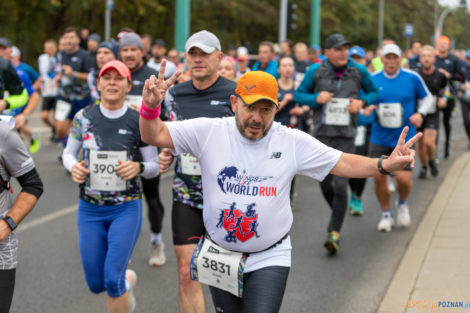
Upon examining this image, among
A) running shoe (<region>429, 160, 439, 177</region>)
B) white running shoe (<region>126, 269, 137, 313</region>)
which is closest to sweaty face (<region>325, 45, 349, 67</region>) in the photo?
white running shoe (<region>126, 269, 137, 313</region>)

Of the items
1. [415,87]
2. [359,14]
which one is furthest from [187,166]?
[359,14]

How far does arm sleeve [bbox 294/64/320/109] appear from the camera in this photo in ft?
24.8

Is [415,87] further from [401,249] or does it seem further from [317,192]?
[317,192]

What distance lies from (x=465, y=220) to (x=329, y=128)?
206 centimetres

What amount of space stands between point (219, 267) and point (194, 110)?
151 cm

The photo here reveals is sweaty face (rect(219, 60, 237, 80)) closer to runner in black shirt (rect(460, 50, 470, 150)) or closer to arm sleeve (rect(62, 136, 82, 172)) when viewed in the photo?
arm sleeve (rect(62, 136, 82, 172))

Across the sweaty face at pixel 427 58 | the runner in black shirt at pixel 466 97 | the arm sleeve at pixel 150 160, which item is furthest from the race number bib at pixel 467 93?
the arm sleeve at pixel 150 160

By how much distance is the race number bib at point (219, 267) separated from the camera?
148 inches

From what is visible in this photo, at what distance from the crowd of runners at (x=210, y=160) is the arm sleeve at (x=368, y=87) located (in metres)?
0.01

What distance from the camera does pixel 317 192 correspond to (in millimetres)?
10781

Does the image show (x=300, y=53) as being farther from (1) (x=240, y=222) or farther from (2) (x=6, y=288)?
(2) (x=6, y=288)

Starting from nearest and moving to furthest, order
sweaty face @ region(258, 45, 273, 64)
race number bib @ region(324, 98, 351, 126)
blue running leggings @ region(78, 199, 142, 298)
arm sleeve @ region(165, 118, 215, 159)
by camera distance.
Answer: arm sleeve @ region(165, 118, 215, 159) → blue running leggings @ region(78, 199, 142, 298) → race number bib @ region(324, 98, 351, 126) → sweaty face @ region(258, 45, 273, 64)

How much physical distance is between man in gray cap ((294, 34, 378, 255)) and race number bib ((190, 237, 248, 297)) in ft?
11.5

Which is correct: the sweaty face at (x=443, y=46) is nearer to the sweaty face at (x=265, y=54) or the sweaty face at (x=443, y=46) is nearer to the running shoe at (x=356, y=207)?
the sweaty face at (x=265, y=54)
